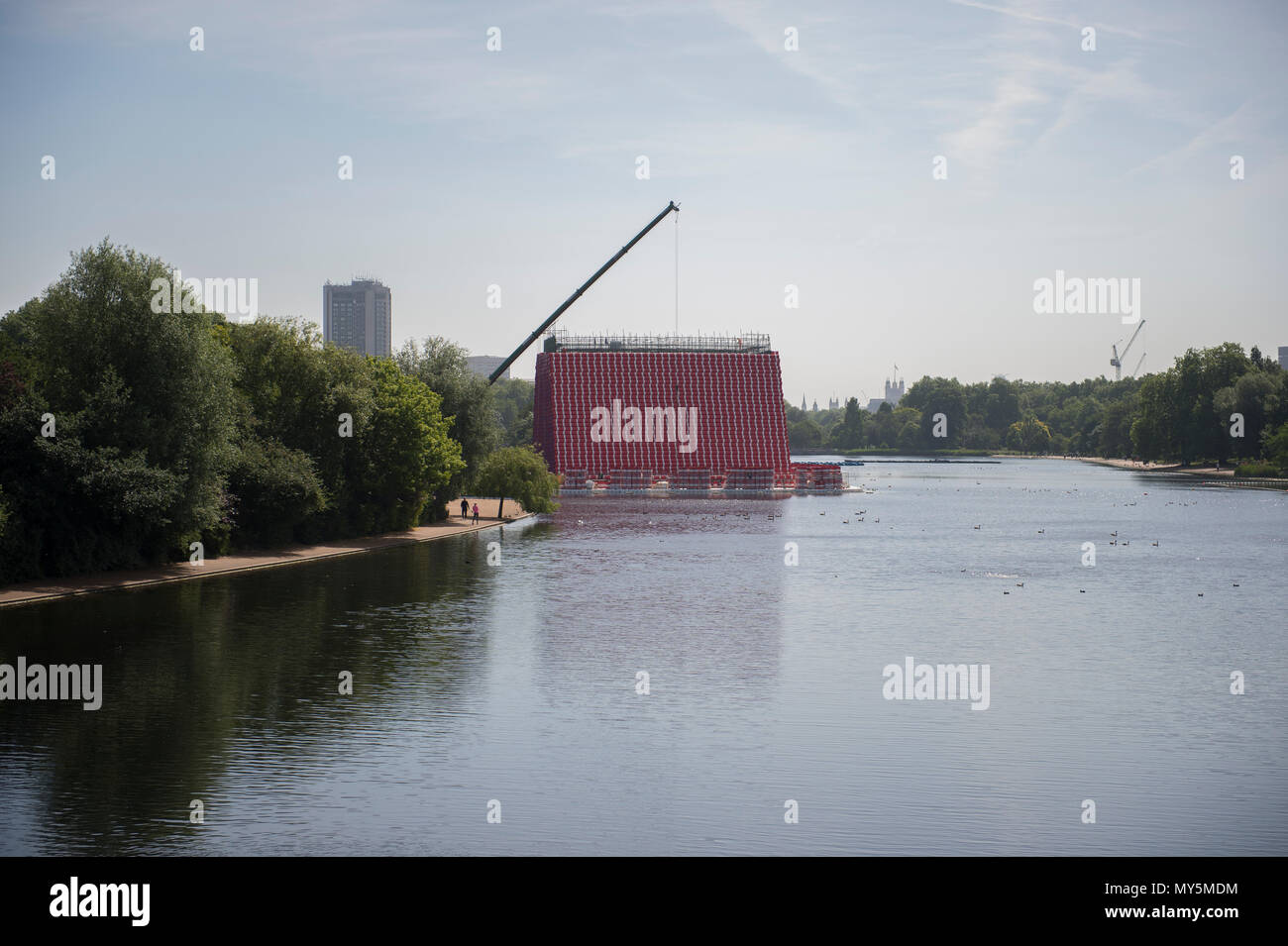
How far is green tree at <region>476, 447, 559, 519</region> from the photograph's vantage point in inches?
3452

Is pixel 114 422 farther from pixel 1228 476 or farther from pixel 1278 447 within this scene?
pixel 1228 476

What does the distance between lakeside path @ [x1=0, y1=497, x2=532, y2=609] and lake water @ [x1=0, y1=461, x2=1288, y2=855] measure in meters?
1.30

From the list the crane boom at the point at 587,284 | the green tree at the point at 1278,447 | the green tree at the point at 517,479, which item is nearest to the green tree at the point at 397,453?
the green tree at the point at 517,479

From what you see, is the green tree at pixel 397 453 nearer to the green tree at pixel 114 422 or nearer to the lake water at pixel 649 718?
the lake water at pixel 649 718

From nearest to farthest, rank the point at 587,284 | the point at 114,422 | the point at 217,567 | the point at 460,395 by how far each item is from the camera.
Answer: the point at 114,422, the point at 217,567, the point at 460,395, the point at 587,284

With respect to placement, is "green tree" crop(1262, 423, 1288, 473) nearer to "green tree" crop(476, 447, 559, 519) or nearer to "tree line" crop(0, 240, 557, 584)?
"green tree" crop(476, 447, 559, 519)

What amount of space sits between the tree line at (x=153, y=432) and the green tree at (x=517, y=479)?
24.3 m

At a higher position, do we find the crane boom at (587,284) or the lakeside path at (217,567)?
the crane boom at (587,284)

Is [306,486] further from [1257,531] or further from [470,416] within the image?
[1257,531]

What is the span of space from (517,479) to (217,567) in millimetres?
41449

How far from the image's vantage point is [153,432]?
4422 centimetres

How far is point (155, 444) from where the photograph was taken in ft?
146

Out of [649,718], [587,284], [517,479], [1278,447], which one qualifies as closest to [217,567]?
[649,718]

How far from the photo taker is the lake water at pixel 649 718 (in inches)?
648
